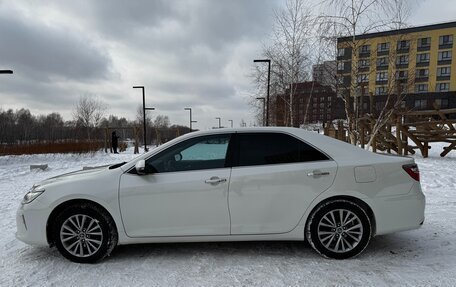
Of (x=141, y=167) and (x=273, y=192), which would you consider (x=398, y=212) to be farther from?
(x=141, y=167)

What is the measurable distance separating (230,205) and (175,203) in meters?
0.65

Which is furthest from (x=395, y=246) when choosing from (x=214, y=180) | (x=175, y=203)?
(x=175, y=203)

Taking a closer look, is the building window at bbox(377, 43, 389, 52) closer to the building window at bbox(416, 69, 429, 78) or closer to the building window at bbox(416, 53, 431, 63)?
the building window at bbox(416, 69, 429, 78)

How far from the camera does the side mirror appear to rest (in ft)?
11.2

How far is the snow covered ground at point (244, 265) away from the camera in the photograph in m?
2.96

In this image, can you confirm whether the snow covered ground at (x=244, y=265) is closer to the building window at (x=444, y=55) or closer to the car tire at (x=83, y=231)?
the car tire at (x=83, y=231)

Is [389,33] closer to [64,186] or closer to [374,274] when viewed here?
[374,274]

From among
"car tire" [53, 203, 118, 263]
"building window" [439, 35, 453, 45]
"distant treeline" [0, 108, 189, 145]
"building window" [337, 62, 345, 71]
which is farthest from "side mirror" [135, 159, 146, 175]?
"building window" [439, 35, 453, 45]

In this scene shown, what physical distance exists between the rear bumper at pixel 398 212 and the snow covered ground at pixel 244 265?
0.37 m

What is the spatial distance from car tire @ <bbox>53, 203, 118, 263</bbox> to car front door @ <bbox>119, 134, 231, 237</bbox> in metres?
0.25

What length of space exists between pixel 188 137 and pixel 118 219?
130 centimetres

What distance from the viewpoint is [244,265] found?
3287 mm

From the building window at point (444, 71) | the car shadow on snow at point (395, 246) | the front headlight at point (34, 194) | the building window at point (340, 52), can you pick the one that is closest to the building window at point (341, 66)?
the building window at point (340, 52)

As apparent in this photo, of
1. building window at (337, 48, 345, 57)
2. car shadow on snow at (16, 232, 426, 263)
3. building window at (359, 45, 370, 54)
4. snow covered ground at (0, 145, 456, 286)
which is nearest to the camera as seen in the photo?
snow covered ground at (0, 145, 456, 286)
